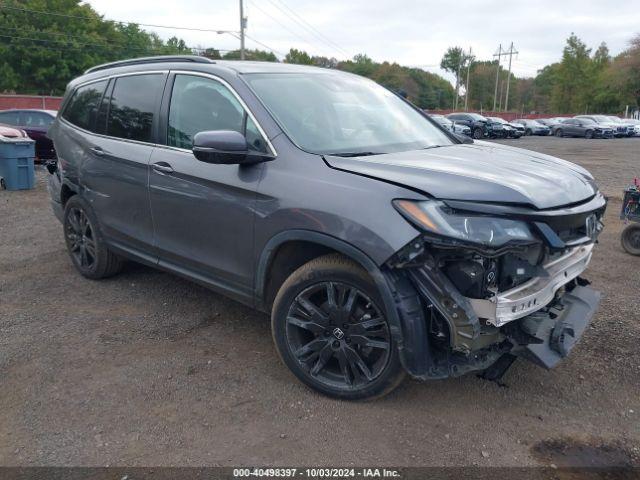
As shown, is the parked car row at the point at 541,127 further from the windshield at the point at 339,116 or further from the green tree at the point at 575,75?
the green tree at the point at 575,75

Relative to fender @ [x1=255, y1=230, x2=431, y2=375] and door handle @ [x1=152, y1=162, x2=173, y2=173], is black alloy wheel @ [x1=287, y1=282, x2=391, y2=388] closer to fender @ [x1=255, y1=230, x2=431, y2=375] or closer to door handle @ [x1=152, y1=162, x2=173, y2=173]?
fender @ [x1=255, y1=230, x2=431, y2=375]

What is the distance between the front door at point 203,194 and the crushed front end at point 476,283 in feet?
3.61

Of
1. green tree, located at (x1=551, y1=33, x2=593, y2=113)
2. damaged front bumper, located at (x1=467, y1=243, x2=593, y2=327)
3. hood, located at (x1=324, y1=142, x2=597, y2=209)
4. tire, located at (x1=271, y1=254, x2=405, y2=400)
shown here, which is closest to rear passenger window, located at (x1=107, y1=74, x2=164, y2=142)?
hood, located at (x1=324, y1=142, x2=597, y2=209)

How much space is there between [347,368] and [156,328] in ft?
5.76

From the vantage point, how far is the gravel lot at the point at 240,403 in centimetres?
→ 283

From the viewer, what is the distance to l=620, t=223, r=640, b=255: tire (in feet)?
20.4

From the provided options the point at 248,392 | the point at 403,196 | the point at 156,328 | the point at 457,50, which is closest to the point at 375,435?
the point at 248,392

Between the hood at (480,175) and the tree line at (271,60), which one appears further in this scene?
the tree line at (271,60)

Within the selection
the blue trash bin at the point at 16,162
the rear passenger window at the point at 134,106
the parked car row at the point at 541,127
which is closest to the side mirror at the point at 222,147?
the rear passenger window at the point at 134,106

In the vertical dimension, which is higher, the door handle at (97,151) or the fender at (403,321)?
the door handle at (97,151)

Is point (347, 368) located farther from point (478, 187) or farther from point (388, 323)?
point (478, 187)

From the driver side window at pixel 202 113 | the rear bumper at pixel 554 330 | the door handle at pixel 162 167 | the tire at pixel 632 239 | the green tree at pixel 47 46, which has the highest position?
the green tree at pixel 47 46

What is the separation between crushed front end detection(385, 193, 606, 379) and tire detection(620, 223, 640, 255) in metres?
3.79

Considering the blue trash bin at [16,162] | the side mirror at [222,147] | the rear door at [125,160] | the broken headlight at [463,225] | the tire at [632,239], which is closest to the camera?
the broken headlight at [463,225]
